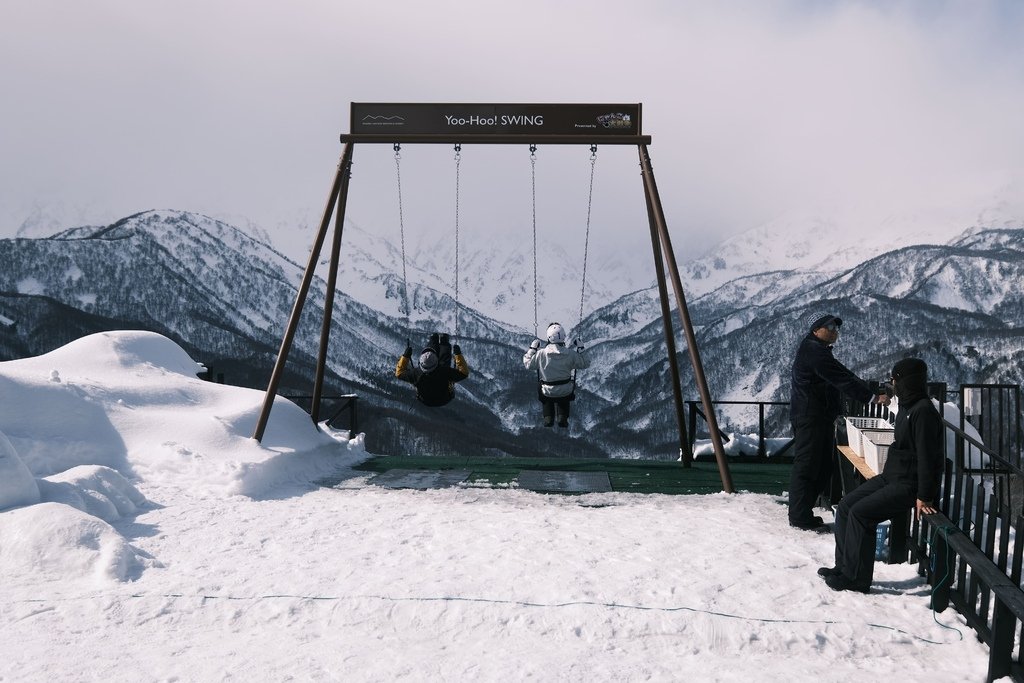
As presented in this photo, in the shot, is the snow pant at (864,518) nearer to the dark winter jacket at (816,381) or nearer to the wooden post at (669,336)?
the dark winter jacket at (816,381)

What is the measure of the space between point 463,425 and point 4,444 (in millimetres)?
129730

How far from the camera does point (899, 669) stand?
453 cm

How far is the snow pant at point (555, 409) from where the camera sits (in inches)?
436

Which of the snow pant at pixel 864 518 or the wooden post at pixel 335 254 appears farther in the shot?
the wooden post at pixel 335 254

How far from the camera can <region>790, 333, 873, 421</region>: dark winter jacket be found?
6.66 meters

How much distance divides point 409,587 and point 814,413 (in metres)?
3.61

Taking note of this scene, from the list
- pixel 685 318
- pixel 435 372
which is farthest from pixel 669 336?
pixel 435 372

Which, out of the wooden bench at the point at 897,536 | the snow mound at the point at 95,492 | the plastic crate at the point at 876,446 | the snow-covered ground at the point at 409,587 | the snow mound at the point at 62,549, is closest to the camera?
the snow-covered ground at the point at 409,587

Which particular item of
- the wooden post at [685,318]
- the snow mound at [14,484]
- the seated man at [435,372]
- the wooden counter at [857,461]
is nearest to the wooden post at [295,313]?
the seated man at [435,372]

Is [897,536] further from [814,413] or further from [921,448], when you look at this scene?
[921,448]

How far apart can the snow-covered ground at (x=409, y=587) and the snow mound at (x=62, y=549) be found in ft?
0.05

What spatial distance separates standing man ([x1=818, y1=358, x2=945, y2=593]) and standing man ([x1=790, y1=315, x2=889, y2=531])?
48.4 inches

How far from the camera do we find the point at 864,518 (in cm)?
539

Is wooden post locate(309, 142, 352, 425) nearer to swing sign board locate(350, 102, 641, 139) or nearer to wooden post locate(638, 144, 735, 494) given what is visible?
swing sign board locate(350, 102, 641, 139)
